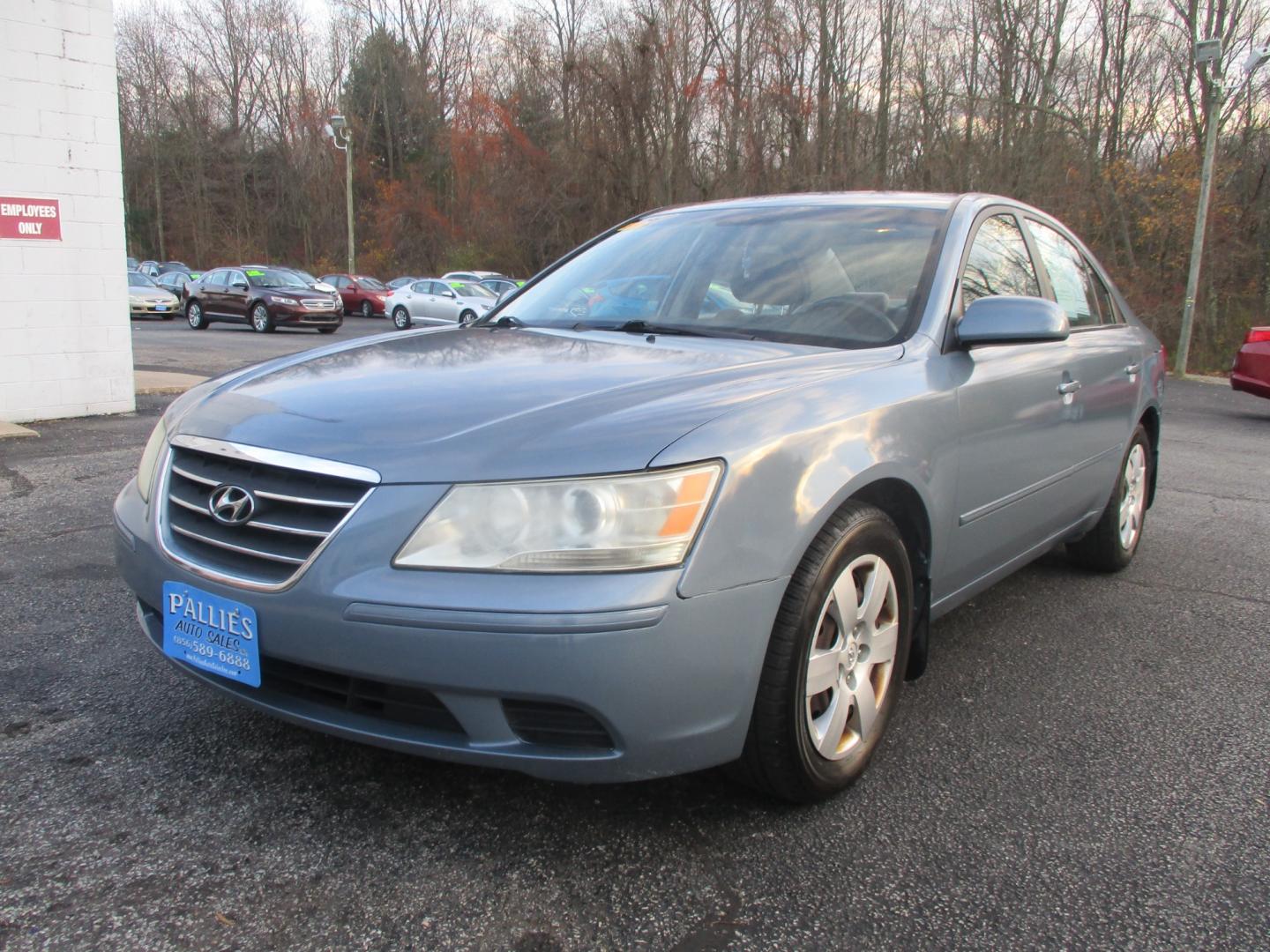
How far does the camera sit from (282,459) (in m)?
2.08

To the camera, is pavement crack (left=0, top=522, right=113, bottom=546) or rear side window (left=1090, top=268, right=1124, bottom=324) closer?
rear side window (left=1090, top=268, right=1124, bottom=324)

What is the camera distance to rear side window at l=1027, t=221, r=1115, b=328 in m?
3.84

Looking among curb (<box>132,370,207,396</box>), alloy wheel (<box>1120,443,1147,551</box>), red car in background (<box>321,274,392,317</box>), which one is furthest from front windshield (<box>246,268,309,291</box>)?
alloy wheel (<box>1120,443,1147,551</box>)

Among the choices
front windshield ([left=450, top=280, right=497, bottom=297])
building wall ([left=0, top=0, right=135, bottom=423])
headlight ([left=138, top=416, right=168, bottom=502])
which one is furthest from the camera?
front windshield ([left=450, top=280, right=497, bottom=297])

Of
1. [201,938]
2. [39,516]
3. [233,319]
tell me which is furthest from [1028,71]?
[201,938]

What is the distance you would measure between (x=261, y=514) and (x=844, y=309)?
1769mm

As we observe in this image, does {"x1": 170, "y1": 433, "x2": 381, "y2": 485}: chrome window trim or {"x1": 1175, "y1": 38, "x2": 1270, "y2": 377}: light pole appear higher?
{"x1": 1175, "y1": 38, "x2": 1270, "y2": 377}: light pole

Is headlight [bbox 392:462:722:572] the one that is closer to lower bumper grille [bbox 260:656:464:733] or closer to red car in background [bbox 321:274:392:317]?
lower bumper grille [bbox 260:656:464:733]

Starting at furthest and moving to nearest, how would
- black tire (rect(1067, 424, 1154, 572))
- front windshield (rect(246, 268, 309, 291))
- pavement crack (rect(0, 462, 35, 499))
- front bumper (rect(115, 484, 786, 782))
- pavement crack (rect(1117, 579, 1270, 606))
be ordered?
front windshield (rect(246, 268, 309, 291)), pavement crack (rect(0, 462, 35, 499)), black tire (rect(1067, 424, 1154, 572)), pavement crack (rect(1117, 579, 1270, 606)), front bumper (rect(115, 484, 786, 782))

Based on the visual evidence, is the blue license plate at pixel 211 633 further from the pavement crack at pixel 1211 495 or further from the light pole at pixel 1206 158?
the light pole at pixel 1206 158

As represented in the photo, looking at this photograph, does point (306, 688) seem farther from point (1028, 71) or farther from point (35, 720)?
point (1028, 71)

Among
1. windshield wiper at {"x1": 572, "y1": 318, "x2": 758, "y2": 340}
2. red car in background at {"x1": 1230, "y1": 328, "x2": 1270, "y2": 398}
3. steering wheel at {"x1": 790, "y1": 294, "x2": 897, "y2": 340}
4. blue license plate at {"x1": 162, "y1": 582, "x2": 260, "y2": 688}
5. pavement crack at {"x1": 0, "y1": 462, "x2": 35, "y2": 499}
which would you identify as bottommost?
pavement crack at {"x1": 0, "y1": 462, "x2": 35, "y2": 499}

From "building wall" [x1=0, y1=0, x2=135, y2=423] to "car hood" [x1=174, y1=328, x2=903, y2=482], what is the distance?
6.48 metres

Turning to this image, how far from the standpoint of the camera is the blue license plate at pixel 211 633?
205 centimetres
